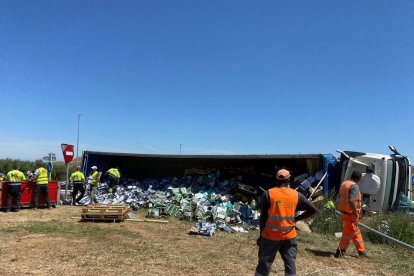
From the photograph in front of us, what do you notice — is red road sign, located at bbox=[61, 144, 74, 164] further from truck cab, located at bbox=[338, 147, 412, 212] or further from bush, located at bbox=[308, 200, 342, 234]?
truck cab, located at bbox=[338, 147, 412, 212]

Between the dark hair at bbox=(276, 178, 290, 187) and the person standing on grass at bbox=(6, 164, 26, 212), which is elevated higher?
the dark hair at bbox=(276, 178, 290, 187)

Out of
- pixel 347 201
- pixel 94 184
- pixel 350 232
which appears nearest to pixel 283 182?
pixel 347 201

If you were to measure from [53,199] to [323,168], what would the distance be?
32.4 feet

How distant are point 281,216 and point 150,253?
12.0 feet

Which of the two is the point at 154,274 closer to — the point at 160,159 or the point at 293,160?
the point at 293,160

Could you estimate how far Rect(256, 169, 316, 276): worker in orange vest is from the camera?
16.2 ft

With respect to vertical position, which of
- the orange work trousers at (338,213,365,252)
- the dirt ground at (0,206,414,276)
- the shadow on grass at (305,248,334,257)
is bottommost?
the dirt ground at (0,206,414,276)

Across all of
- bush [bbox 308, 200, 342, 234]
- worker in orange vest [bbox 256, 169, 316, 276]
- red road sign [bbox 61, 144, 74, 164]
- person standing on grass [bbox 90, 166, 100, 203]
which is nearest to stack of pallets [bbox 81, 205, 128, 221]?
person standing on grass [bbox 90, 166, 100, 203]

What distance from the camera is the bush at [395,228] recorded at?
9126 millimetres

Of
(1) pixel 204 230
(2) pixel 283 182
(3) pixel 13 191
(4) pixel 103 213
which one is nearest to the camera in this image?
(2) pixel 283 182

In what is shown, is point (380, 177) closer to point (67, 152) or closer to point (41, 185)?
point (41, 185)

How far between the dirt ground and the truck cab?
2.89 metres

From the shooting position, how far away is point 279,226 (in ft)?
16.1

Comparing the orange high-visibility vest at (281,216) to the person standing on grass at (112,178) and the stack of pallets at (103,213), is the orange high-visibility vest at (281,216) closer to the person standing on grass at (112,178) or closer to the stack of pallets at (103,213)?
the stack of pallets at (103,213)
